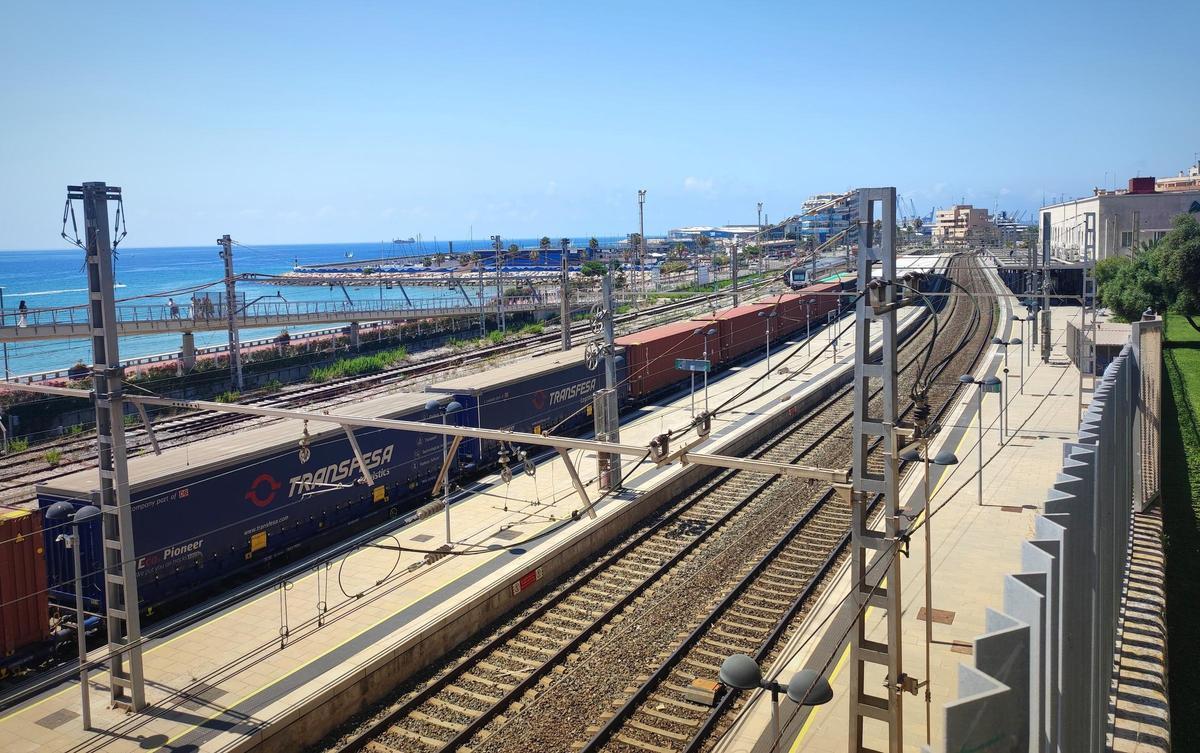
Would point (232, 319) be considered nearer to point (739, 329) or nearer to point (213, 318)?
point (213, 318)

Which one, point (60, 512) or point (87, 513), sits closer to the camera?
point (87, 513)

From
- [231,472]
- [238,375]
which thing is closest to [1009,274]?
[238,375]

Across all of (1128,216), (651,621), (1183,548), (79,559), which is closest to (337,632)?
(79,559)

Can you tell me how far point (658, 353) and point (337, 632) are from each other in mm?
19121

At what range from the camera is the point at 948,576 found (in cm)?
1453

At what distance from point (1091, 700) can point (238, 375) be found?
33.5 metres

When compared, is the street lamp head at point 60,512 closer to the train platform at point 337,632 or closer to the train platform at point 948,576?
the train platform at point 337,632

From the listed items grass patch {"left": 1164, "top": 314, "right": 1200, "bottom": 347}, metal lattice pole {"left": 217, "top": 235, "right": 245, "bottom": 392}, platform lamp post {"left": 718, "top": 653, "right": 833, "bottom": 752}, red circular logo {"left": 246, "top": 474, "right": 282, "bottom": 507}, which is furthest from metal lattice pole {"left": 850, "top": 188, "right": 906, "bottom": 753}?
grass patch {"left": 1164, "top": 314, "right": 1200, "bottom": 347}

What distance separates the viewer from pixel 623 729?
34.7 ft

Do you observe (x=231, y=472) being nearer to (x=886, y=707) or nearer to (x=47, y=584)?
(x=47, y=584)

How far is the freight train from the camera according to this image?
1224 centimetres

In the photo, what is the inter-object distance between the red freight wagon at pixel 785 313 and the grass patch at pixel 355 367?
17.6 m

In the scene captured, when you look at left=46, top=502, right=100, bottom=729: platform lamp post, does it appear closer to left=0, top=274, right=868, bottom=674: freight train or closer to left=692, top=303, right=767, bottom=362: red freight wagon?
left=0, top=274, right=868, bottom=674: freight train

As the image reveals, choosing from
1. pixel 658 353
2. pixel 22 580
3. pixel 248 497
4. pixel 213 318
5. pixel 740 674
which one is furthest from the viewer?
pixel 213 318
